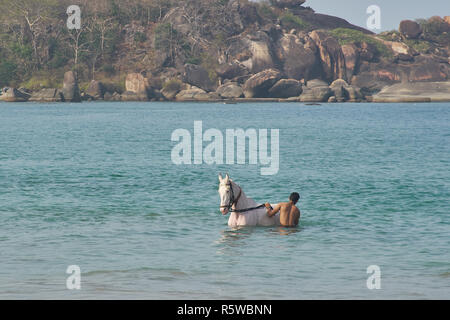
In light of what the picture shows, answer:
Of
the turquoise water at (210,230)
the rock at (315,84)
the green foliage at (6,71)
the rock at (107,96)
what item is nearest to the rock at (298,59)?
the rock at (315,84)

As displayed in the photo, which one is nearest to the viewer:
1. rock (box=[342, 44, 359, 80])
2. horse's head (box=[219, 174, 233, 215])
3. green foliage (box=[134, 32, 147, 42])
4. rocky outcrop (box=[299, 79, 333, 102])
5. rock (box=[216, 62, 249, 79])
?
horse's head (box=[219, 174, 233, 215])

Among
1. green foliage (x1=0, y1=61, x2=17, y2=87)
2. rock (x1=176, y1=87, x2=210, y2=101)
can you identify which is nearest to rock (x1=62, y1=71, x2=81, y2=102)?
rock (x1=176, y1=87, x2=210, y2=101)

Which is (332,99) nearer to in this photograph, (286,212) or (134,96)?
(134,96)

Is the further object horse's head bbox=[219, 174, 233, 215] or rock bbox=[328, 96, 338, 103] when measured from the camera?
rock bbox=[328, 96, 338, 103]

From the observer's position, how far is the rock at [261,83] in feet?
461

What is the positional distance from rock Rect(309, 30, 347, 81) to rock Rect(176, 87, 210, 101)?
114 ft

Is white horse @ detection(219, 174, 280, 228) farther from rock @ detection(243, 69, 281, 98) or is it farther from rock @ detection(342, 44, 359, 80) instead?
rock @ detection(342, 44, 359, 80)

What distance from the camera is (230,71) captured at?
497 feet

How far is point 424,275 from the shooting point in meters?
14.6

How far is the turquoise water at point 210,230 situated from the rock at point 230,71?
10456 cm

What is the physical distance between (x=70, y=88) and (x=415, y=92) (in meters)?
79.1

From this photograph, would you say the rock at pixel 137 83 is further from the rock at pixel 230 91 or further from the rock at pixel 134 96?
the rock at pixel 230 91

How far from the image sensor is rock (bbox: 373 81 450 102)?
162 metres
